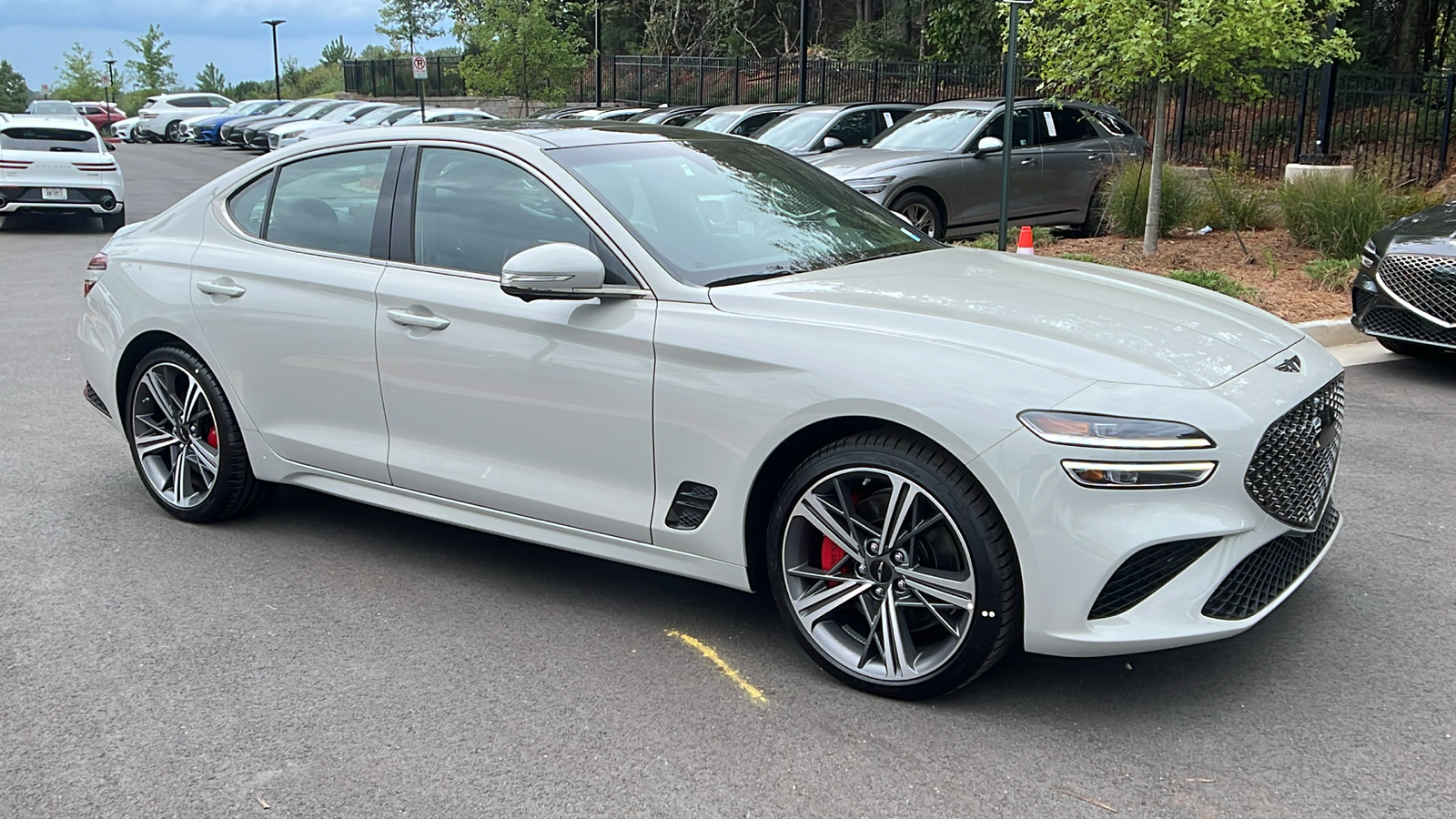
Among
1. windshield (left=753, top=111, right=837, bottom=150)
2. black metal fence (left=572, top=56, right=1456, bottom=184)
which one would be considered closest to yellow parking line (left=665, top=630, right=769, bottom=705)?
black metal fence (left=572, top=56, right=1456, bottom=184)

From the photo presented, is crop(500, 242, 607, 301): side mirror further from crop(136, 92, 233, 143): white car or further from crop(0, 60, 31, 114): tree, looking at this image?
crop(0, 60, 31, 114): tree

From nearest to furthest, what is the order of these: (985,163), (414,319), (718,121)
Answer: (414,319), (985,163), (718,121)

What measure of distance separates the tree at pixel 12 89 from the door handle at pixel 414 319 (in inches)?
3434

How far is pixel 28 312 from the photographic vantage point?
419 inches

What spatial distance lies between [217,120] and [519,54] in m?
16.6

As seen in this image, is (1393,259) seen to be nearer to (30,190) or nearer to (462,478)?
(462,478)

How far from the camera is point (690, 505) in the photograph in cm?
395

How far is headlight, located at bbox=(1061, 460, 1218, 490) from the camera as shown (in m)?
3.24

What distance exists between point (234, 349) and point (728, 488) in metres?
2.34

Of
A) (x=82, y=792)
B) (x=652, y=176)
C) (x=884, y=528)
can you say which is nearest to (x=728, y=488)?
(x=884, y=528)

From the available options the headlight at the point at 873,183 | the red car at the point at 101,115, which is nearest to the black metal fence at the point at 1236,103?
the headlight at the point at 873,183

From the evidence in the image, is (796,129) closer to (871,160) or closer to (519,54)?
(871,160)

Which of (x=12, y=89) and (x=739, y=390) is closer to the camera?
(x=739, y=390)

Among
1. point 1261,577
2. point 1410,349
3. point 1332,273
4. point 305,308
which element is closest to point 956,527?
point 1261,577
